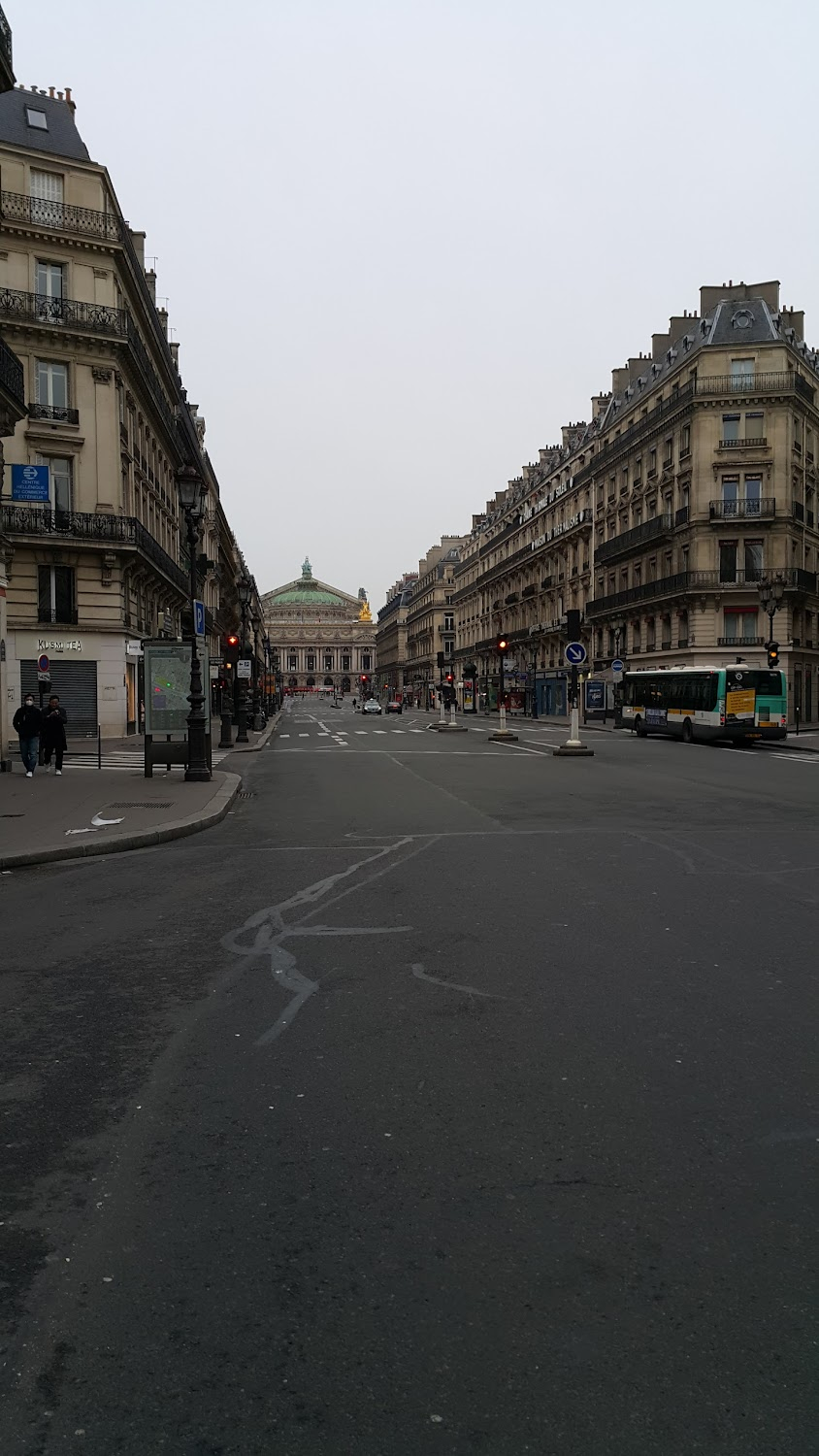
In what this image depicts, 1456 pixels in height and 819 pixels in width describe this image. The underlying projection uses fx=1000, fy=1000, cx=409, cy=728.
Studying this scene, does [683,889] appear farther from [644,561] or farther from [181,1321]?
[644,561]

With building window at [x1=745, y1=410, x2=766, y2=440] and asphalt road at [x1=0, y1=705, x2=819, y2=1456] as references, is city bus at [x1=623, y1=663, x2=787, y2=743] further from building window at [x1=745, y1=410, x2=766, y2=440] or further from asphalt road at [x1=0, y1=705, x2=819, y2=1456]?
asphalt road at [x1=0, y1=705, x2=819, y2=1456]

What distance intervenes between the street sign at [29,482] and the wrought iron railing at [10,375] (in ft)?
4.29

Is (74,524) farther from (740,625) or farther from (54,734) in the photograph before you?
(740,625)

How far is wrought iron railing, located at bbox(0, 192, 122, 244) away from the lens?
31.3 metres

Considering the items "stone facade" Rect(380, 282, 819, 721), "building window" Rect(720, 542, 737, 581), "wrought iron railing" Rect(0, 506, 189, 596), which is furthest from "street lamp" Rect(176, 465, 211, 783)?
"building window" Rect(720, 542, 737, 581)

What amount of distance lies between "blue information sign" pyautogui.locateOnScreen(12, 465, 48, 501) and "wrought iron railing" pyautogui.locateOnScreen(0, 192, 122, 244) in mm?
16844

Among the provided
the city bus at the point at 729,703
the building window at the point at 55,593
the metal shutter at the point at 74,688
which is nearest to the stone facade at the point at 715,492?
the city bus at the point at 729,703

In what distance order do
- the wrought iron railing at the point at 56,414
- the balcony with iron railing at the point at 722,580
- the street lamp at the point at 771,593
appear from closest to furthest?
the wrought iron railing at the point at 56,414 < the street lamp at the point at 771,593 < the balcony with iron railing at the point at 722,580

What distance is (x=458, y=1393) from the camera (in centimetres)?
234

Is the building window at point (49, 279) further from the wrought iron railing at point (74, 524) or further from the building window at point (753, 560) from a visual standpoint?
the building window at point (753, 560)

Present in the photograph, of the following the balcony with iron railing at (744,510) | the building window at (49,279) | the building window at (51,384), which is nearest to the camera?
the building window at (51,384)

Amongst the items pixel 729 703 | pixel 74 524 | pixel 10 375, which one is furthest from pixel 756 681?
pixel 10 375

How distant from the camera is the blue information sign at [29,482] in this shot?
1895 centimetres

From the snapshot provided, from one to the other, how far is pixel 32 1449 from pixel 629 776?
1839 cm
